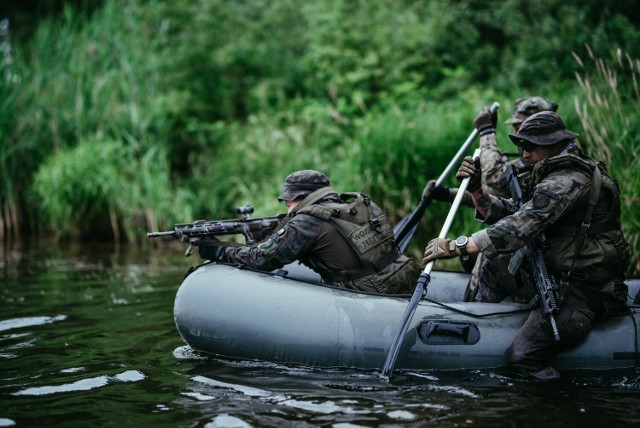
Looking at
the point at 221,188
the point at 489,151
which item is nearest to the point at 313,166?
the point at 221,188

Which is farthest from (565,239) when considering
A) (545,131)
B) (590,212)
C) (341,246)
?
(341,246)

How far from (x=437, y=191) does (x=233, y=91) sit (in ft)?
27.5

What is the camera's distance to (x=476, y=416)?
3.59 meters

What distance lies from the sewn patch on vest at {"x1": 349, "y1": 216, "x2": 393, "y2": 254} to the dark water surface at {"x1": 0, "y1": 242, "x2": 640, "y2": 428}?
82cm

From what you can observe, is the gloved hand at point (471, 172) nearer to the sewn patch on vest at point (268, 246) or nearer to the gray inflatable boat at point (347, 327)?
the gray inflatable boat at point (347, 327)

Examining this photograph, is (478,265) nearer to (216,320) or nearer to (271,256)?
(271,256)

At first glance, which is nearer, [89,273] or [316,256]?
[316,256]

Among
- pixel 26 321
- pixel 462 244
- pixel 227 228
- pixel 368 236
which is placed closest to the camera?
pixel 462 244

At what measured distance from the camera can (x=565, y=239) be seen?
161 inches

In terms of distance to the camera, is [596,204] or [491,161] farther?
[491,161]

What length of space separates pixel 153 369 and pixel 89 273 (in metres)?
3.95

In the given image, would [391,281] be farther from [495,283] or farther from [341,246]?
[495,283]

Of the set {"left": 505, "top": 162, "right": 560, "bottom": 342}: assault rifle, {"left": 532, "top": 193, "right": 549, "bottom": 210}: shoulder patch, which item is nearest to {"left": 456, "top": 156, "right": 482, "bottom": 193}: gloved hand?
{"left": 505, "top": 162, "right": 560, "bottom": 342}: assault rifle

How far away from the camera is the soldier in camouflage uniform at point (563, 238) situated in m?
3.99
